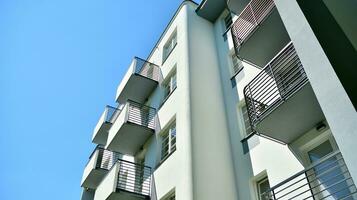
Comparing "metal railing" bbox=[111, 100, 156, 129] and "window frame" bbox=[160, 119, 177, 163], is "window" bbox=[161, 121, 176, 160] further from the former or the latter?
"metal railing" bbox=[111, 100, 156, 129]

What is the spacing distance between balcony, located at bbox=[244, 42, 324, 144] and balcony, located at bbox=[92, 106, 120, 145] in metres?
15.3

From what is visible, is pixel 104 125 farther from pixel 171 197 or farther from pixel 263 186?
pixel 263 186

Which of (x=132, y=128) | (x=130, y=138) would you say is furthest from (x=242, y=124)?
(x=130, y=138)

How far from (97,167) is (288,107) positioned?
50.3 feet

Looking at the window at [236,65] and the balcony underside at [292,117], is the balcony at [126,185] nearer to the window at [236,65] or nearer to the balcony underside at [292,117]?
the window at [236,65]

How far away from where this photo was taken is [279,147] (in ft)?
29.4

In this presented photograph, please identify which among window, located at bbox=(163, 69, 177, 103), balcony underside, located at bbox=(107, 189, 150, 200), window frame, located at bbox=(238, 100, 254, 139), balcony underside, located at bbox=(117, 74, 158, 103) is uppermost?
balcony underside, located at bbox=(117, 74, 158, 103)

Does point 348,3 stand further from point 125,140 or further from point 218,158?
point 125,140

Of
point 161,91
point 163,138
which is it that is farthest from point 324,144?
point 161,91

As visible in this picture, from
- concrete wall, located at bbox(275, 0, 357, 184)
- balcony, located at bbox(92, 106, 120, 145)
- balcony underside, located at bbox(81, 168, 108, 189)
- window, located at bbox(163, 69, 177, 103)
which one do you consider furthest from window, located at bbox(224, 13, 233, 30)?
balcony underside, located at bbox(81, 168, 108, 189)

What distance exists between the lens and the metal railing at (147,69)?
17.9 metres

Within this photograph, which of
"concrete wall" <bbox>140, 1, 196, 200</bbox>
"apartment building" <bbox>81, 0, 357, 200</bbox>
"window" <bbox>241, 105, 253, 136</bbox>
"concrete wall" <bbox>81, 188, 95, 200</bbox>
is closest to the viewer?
"apartment building" <bbox>81, 0, 357, 200</bbox>

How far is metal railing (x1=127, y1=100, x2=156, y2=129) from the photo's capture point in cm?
1565

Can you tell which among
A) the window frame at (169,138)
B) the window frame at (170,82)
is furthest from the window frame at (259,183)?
the window frame at (170,82)
